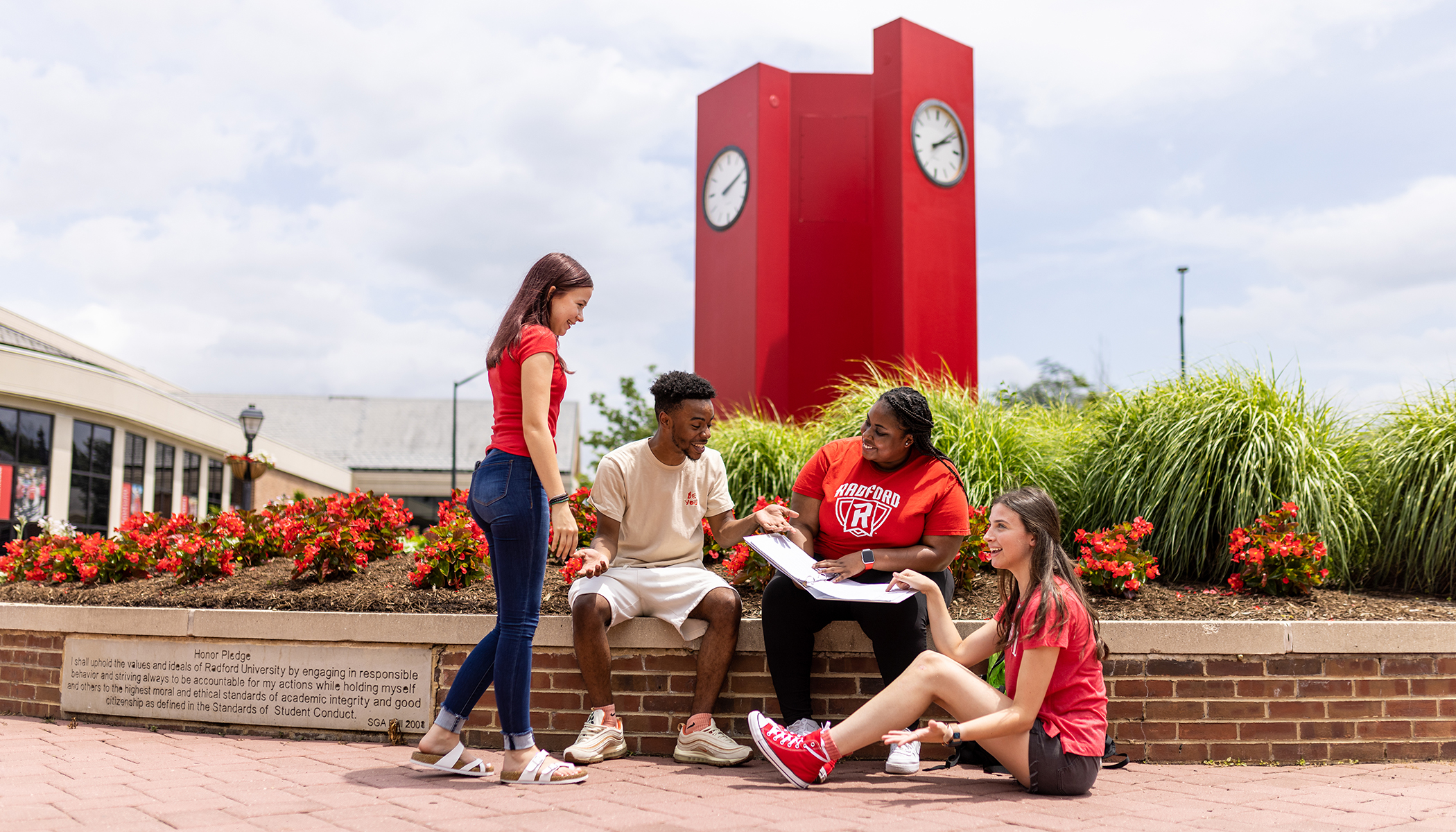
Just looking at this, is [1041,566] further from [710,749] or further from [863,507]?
[710,749]

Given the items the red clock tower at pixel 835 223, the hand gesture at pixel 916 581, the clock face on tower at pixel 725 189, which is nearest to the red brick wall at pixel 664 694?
the hand gesture at pixel 916 581

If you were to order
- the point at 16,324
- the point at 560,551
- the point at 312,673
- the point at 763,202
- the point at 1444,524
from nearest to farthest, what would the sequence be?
the point at 560,551 < the point at 312,673 < the point at 1444,524 < the point at 763,202 < the point at 16,324

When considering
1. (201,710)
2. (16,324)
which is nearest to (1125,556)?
(201,710)

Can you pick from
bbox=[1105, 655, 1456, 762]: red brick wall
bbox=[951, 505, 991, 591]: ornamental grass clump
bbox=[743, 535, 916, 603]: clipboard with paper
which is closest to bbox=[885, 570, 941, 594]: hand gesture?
bbox=[743, 535, 916, 603]: clipboard with paper

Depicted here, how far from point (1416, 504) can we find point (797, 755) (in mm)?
4228

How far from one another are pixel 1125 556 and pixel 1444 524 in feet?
6.65

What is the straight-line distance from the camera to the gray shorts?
3455 mm

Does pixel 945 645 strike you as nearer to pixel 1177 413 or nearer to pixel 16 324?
pixel 1177 413

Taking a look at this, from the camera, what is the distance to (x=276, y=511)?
6496 millimetres

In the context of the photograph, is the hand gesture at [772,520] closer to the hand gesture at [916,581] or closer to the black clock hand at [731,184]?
the hand gesture at [916,581]

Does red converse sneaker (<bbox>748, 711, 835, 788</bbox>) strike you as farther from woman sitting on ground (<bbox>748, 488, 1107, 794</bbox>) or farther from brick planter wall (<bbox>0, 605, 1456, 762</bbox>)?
brick planter wall (<bbox>0, 605, 1456, 762</bbox>)

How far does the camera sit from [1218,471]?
5.77m

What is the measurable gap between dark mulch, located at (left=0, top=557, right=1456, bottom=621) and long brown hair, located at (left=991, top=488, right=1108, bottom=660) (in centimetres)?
98

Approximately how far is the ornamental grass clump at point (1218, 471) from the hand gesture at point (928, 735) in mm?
2938
